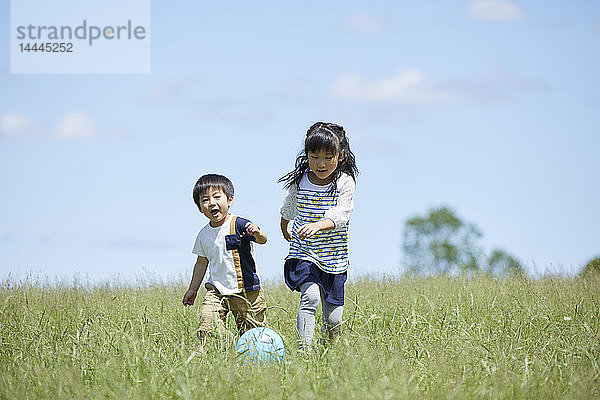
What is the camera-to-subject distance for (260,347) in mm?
5527

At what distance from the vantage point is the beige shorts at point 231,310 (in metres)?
6.24

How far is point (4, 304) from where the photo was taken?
8.52 metres

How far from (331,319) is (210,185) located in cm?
156

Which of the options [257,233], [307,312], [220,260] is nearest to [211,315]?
[220,260]

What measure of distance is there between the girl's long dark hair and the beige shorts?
1064 millimetres

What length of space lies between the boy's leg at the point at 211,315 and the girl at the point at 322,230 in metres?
0.71

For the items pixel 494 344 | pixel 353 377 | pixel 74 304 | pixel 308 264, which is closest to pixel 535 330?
pixel 494 344

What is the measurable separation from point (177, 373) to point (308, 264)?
1504 millimetres

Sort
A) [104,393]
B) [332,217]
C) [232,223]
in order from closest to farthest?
[104,393]
[332,217]
[232,223]

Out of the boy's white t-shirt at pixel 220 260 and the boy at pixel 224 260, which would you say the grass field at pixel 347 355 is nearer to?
the boy at pixel 224 260

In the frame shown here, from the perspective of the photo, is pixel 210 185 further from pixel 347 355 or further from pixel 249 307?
pixel 347 355

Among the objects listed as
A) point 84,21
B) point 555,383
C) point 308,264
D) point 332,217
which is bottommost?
point 555,383

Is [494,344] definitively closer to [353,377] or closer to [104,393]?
[353,377]

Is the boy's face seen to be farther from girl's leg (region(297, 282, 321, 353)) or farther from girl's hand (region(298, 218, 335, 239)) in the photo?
girl's leg (region(297, 282, 321, 353))
